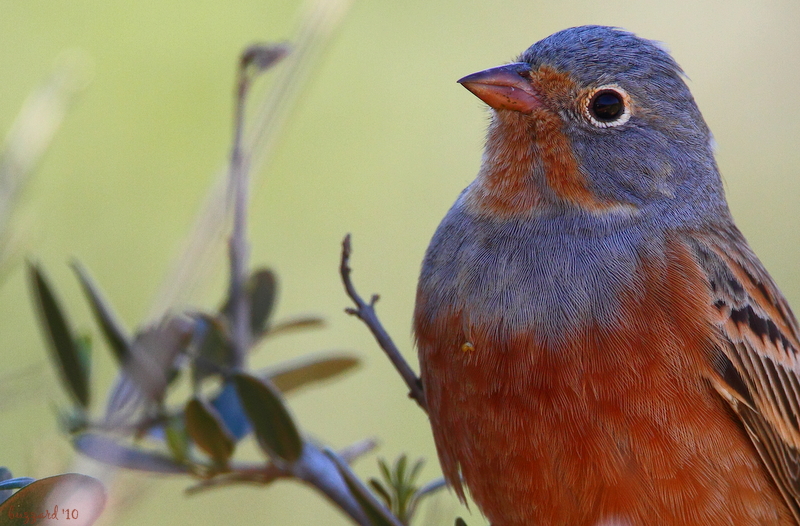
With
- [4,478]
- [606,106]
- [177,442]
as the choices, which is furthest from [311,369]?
[606,106]

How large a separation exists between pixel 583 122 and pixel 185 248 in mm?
1919

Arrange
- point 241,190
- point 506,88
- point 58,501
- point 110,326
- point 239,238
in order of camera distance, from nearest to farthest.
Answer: point 58,501, point 241,190, point 239,238, point 110,326, point 506,88

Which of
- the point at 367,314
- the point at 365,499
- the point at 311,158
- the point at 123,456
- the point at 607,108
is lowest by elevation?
the point at 123,456

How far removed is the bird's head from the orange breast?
17.3 inches

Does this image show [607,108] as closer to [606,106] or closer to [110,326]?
[606,106]

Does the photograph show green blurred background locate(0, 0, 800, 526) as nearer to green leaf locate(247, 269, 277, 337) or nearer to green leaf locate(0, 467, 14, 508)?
green leaf locate(247, 269, 277, 337)

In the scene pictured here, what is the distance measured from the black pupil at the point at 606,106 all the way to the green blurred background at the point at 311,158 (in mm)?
2101

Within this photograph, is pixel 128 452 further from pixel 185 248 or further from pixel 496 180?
pixel 496 180

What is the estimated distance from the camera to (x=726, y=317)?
3.54 metres

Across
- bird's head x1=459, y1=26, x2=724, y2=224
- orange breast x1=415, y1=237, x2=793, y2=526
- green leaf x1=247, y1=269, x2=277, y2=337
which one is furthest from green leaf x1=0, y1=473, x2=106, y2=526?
bird's head x1=459, y1=26, x2=724, y2=224

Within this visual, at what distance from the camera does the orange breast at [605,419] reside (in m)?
3.19

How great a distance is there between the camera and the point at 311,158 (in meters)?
6.89

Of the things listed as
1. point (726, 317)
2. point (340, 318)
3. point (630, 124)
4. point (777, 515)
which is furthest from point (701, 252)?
point (340, 318)

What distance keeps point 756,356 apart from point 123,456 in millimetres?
2313
